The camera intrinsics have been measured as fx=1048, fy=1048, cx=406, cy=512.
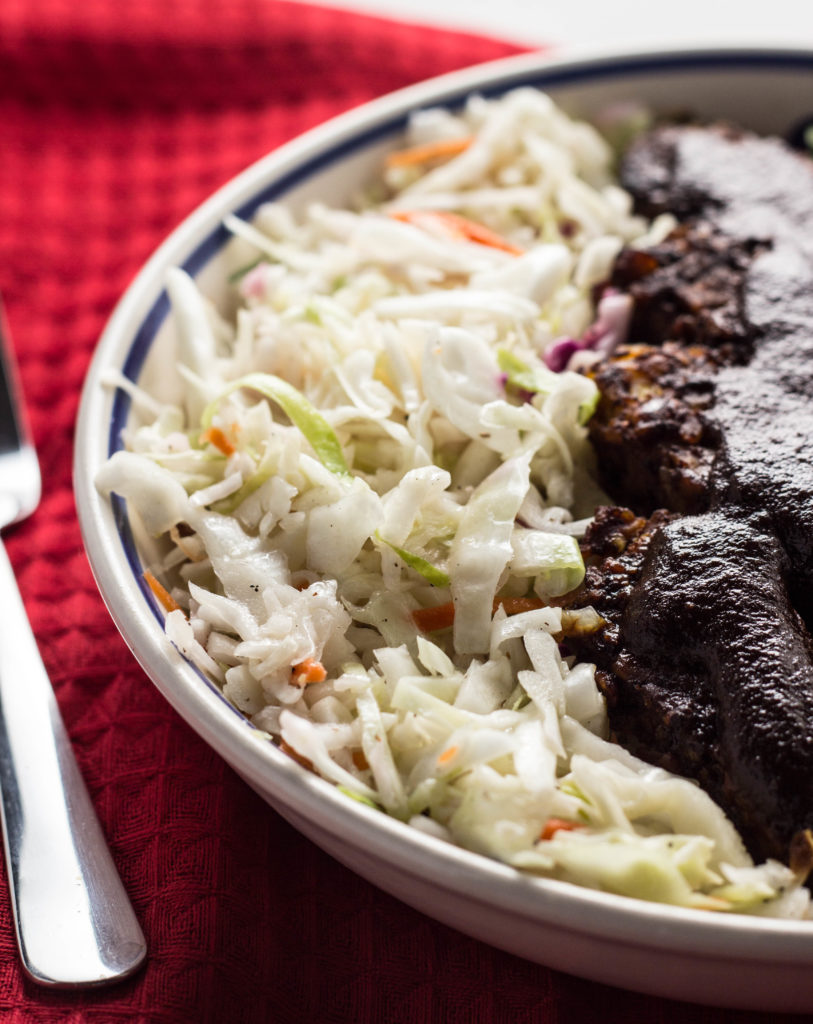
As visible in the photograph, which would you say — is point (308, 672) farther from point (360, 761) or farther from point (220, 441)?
point (220, 441)

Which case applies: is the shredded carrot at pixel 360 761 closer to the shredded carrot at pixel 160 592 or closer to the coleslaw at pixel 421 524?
the coleslaw at pixel 421 524

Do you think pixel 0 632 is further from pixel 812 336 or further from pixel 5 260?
pixel 812 336

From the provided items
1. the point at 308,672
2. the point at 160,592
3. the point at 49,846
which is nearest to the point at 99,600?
the point at 160,592

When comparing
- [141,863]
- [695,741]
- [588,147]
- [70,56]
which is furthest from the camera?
[70,56]

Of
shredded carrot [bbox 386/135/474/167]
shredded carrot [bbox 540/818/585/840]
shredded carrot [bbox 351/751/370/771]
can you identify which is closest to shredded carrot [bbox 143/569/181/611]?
shredded carrot [bbox 351/751/370/771]

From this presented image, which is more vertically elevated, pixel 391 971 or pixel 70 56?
pixel 70 56

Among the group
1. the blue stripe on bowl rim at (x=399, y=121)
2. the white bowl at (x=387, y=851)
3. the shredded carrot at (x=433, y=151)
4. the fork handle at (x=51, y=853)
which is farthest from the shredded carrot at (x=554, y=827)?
→ the shredded carrot at (x=433, y=151)

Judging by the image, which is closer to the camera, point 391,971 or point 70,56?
point 391,971

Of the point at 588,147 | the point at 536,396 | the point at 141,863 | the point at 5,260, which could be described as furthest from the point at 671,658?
the point at 5,260
